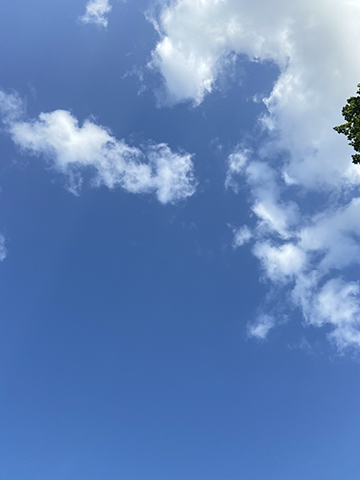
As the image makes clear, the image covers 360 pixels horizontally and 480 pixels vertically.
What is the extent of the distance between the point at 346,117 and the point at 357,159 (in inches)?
305

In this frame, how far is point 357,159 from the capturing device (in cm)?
4209

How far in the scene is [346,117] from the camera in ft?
137

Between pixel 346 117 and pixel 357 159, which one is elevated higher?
pixel 346 117
